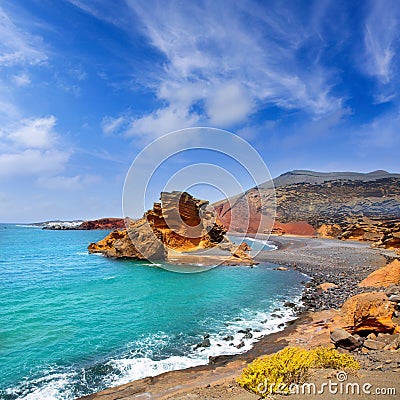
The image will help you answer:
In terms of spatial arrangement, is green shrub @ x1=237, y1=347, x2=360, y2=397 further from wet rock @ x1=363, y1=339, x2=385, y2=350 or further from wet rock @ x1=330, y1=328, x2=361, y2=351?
wet rock @ x1=363, y1=339, x2=385, y2=350

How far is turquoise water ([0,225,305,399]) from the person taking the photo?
34.4 ft

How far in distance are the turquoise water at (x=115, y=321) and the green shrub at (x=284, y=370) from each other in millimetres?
5559

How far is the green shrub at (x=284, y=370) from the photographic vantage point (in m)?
5.67

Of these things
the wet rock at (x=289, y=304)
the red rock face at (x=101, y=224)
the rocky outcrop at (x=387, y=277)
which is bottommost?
the wet rock at (x=289, y=304)

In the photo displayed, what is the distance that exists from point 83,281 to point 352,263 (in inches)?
1192

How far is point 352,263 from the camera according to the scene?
33.5 metres

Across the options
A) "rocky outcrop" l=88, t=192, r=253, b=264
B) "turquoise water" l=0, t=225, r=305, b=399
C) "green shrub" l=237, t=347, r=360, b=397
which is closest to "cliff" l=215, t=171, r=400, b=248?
"rocky outcrop" l=88, t=192, r=253, b=264

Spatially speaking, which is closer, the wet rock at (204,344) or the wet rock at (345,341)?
the wet rock at (345,341)

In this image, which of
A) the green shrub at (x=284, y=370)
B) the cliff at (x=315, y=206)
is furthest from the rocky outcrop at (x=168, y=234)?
the cliff at (x=315, y=206)

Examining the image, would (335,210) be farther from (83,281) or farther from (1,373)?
(1,373)

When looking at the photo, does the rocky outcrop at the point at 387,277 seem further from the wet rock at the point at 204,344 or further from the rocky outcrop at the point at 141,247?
the rocky outcrop at the point at 141,247

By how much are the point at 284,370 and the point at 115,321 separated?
12.2 metres

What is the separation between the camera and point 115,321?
15688 millimetres

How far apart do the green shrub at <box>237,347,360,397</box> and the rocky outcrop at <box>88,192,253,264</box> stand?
29.5 meters
